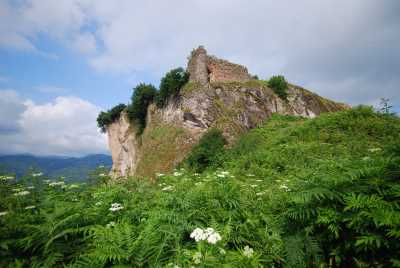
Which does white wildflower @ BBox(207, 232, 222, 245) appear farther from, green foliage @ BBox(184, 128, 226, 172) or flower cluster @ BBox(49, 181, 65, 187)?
green foliage @ BBox(184, 128, 226, 172)

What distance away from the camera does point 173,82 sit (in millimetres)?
25312

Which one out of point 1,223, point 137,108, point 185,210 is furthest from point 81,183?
point 137,108

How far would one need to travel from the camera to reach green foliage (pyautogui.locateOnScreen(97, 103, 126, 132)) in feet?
120

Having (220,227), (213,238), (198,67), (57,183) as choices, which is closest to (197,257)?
(213,238)

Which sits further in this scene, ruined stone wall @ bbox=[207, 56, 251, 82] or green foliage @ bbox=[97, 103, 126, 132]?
green foliage @ bbox=[97, 103, 126, 132]

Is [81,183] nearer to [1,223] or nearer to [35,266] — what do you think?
[1,223]

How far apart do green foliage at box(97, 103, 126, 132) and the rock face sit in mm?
Answer: 4868

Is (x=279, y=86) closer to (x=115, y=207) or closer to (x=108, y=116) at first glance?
(x=108, y=116)

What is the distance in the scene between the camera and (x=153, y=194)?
218 inches

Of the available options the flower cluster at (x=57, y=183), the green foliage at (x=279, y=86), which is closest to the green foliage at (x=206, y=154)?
the flower cluster at (x=57, y=183)

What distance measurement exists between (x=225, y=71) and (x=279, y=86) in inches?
293

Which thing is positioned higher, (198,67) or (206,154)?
(198,67)

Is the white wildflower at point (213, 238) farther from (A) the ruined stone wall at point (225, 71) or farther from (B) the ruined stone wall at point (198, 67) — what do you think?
(A) the ruined stone wall at point (225, 71)

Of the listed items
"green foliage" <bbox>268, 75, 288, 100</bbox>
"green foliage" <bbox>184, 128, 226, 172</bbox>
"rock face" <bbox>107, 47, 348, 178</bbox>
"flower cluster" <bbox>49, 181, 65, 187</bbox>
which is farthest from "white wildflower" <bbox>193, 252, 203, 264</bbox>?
"green foliage" <bbox>268, 75, 288, 100</bbox>
